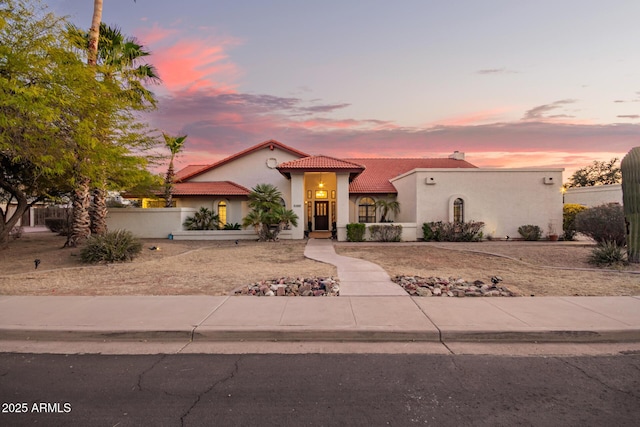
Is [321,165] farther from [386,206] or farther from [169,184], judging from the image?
[169,184]

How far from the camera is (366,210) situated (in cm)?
2639

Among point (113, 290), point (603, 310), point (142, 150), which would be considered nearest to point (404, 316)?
point (603, 310)

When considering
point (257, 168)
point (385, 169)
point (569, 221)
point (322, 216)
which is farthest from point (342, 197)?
point (569, 221)

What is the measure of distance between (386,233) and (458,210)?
5.06m

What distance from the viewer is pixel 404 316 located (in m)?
5.83

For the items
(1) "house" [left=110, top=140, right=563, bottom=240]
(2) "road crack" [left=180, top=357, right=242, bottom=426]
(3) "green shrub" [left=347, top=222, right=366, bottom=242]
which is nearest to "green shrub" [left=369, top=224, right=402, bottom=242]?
(1) "house" [left=110, top=140, right=563, bottom=240]

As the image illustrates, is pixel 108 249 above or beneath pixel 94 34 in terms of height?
beneath

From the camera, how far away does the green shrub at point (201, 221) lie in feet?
77.2

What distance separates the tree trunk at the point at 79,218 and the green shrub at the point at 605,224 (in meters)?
22.4

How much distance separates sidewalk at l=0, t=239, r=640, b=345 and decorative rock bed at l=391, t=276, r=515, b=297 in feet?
1.28

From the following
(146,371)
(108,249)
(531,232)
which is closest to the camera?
(146,371)

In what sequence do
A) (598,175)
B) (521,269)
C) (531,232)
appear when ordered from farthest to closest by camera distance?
(598,175), (531,232), (521,269)

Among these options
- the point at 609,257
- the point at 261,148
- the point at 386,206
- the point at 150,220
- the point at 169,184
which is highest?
the point at 261,148

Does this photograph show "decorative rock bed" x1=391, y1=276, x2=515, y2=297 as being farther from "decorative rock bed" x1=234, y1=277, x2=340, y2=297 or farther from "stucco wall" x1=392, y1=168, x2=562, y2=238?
"stucco wall" x1=392, y1=168, x2=562, y2=238
